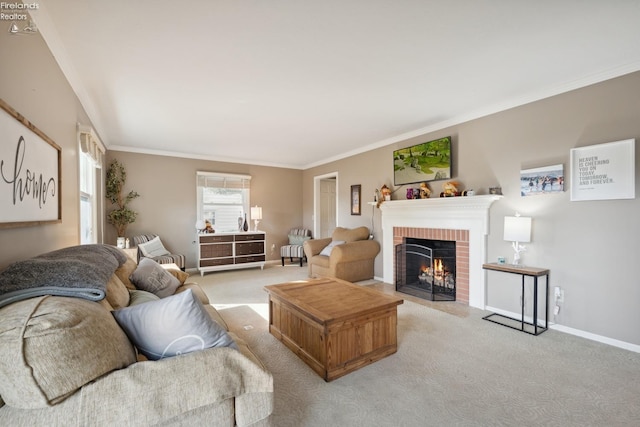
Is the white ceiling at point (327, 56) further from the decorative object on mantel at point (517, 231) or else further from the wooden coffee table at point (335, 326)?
the wooden coffee table at point (335, 326)

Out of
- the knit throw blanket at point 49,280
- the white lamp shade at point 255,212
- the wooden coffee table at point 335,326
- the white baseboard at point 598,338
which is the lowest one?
the white baseboard at point 598,338

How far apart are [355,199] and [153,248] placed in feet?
12.5

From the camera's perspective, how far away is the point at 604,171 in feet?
8.49

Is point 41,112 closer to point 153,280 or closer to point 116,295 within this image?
point 116,295

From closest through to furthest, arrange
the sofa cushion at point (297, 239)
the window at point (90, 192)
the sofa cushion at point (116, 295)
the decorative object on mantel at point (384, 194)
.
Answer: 1. the sofa cushion at point (116, 295)
2. the window at point (90, 192)
3. the decorative object on mantel at point (384, 194)
4. the sofa cushion at point (297, 239)

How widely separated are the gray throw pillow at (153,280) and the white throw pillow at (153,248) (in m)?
2.61

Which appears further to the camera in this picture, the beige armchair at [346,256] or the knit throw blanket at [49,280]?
the beige armchair at [346,256]

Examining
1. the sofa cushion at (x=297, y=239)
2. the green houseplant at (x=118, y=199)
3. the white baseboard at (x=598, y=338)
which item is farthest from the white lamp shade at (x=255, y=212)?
the white baseboard at (x=598, y=338)

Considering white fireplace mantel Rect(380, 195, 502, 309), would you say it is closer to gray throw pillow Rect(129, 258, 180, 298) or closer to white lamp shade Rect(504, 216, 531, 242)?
white lamp shade Rect(504, 216, 531, 242)

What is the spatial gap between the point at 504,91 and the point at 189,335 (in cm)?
357

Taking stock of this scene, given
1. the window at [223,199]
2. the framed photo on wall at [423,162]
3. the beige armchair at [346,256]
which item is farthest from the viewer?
the window at [223,199]

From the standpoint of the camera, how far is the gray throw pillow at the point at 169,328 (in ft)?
3.96

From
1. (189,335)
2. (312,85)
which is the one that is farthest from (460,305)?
(189,335)

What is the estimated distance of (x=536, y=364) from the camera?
226 centimetres
